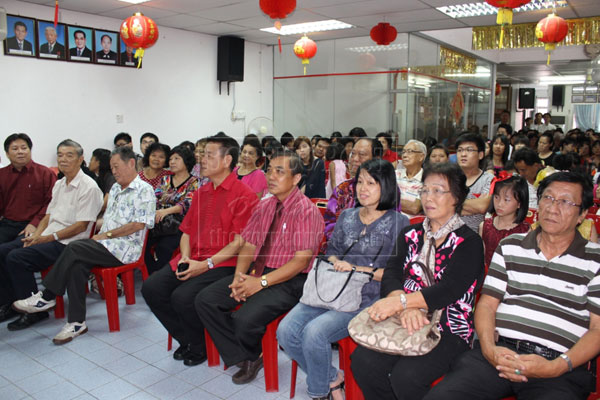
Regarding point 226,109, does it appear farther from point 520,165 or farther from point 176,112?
point 520,165

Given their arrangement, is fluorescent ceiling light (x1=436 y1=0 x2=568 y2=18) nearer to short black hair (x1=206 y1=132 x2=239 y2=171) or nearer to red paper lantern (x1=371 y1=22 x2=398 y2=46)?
red paper lantern (x1=371 y1=22 x2=398 y2=46)

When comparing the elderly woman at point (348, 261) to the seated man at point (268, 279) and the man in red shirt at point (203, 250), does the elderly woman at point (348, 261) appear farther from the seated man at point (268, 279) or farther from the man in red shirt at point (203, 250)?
the man in red shirt at point (203, 250)

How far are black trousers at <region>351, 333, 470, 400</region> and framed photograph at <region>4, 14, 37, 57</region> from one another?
16.9 feet

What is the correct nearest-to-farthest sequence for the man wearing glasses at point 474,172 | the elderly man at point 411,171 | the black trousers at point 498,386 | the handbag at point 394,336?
the black trousers at point 498,386 < the handbag at point 394,336 < the man wearing glasses at point 474,172 < the elderly man at point 411,171

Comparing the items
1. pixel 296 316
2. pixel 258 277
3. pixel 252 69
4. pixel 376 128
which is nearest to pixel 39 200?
pixel 258 277

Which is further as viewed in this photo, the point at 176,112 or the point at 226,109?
the point at 226,109

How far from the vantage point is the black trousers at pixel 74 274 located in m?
2.97

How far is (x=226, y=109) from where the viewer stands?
7.86 m

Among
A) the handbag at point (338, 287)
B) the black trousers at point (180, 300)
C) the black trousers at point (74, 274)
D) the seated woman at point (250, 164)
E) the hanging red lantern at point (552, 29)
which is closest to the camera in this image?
the handbag at point (338, 287)

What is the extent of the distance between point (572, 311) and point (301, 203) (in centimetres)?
131

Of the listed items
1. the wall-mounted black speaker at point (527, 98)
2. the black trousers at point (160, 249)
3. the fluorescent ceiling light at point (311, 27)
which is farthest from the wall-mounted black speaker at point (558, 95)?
the black trousers at point (160, 249)

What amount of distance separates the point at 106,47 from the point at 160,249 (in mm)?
3629

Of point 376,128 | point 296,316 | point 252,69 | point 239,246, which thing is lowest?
point 296,316

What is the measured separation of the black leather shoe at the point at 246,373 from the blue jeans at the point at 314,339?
0.42m
